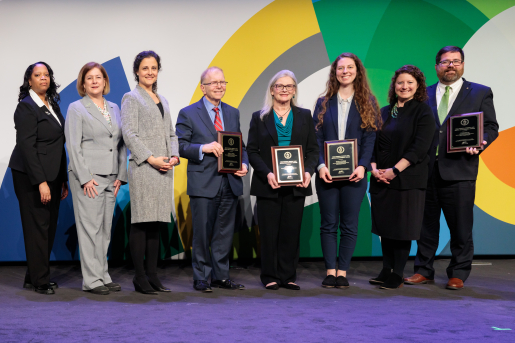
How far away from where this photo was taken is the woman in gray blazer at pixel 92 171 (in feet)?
10.2

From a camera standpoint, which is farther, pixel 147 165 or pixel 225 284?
pixel 225 284

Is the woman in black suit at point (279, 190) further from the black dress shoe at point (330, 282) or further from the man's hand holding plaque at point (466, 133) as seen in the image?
the man's hand holding plaque at point (466, 133)

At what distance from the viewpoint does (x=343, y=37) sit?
185 inches

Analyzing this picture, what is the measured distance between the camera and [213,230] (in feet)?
11.2

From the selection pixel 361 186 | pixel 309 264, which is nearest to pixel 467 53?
pixel 361 186

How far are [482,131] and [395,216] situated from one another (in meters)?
0.90

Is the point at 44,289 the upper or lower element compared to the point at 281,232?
lower

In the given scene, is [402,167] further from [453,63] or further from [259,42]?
[259,42]

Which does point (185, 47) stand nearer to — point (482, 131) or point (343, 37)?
point (343, 37)

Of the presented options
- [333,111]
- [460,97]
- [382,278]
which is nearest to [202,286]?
[382,278]

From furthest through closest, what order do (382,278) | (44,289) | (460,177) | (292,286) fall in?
(382,278)
(460,177)
(292,286)
(44,289)

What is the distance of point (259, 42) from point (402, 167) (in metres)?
2.14

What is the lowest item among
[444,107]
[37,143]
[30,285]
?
[30,285]

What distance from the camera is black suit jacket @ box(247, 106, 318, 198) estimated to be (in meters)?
3.31
